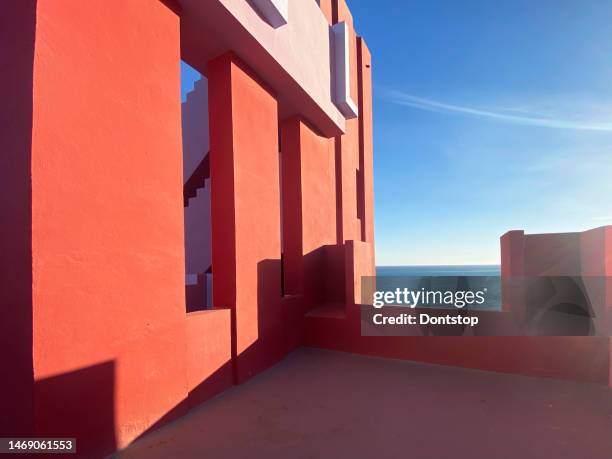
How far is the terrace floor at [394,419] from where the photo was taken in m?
2.98

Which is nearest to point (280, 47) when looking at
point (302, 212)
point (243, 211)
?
point (243, 211)

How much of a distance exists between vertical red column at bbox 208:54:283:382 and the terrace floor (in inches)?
28.3

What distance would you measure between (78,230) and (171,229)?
100 centimetres

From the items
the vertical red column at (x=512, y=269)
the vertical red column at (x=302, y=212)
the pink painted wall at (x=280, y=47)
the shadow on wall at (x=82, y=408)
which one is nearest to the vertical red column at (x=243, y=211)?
the pink painted wall at (x=280, y=47)

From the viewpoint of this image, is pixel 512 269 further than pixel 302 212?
No

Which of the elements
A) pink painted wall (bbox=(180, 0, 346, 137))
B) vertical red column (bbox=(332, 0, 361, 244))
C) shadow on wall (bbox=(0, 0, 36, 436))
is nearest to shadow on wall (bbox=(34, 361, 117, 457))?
shadow on wall (bbox=(0, 0, 36, 436))

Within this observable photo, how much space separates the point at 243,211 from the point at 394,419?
324 centimetres

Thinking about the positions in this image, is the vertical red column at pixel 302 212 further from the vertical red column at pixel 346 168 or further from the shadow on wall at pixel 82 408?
the shadow on wall at pixel 82 408

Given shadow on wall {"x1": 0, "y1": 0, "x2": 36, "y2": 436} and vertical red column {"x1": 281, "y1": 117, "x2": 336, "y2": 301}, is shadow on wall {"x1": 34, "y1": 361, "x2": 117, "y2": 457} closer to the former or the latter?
shadow on wall {"x1": 0, "y1": 0, "x2": 36, "y2": 436}

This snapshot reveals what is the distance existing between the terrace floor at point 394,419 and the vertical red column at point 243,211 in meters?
0.72

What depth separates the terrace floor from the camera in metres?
2.98

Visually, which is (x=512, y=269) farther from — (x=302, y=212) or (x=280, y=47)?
(x=280, y=47)

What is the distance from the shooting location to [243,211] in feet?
15.6

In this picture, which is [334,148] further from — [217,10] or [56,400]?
[56,400]
